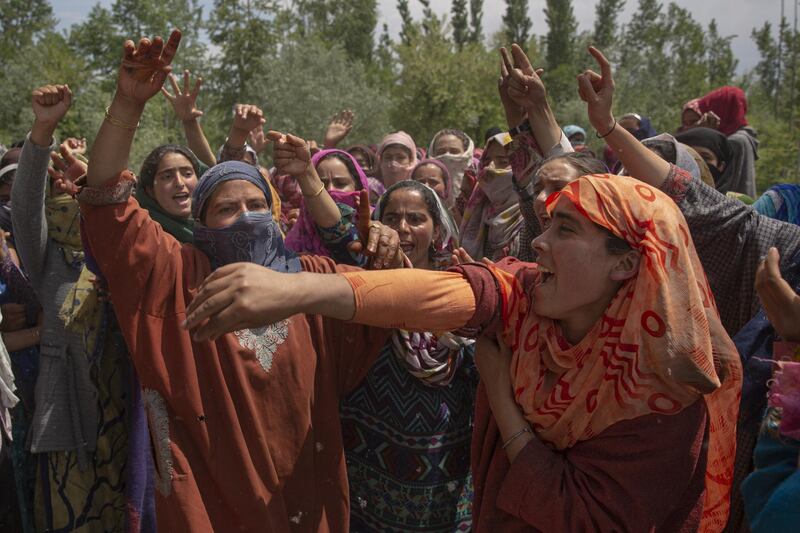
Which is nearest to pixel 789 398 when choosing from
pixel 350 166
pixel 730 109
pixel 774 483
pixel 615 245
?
pixel 774 483

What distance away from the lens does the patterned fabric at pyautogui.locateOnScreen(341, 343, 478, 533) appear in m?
2.53

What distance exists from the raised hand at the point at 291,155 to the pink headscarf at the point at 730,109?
5.00m

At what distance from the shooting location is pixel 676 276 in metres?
1.62

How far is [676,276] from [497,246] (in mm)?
2056

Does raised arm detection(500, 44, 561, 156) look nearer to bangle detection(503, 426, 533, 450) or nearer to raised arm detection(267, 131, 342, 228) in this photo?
raised arm detection(267, 131, 342, 228)

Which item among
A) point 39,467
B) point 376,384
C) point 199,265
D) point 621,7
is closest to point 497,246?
point 376,384

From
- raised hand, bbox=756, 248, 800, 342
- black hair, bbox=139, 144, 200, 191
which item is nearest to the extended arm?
raised hand, bbox=756, 248, 800, 342

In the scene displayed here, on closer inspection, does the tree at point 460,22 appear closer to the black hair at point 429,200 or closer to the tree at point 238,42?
the tree at point 238,42

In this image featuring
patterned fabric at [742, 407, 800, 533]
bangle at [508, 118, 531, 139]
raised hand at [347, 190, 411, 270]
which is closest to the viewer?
patterned fabric at [742, 407, 800, 533]

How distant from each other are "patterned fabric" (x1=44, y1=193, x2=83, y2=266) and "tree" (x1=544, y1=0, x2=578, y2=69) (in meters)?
52.7

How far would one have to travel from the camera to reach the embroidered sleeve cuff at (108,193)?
84.0 inches

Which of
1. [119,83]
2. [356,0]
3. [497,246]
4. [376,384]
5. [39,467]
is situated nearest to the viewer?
[119,83]

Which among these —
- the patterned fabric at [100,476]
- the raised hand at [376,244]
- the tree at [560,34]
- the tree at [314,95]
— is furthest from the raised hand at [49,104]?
the tree at [560,34]

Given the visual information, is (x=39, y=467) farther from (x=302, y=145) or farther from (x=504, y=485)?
(x=504, y=485)
